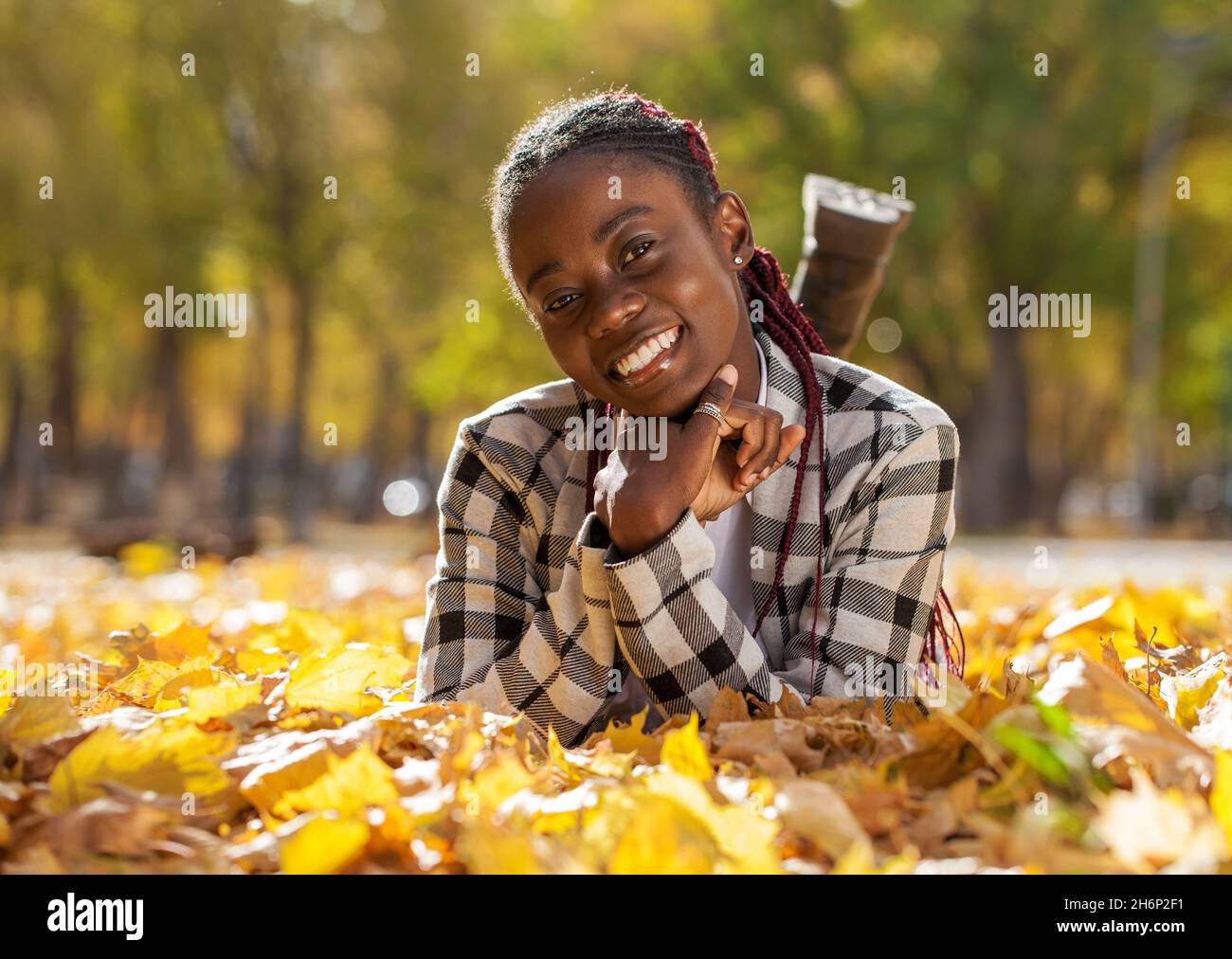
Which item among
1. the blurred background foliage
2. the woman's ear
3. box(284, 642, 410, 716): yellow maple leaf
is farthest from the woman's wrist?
the blurred background foliage

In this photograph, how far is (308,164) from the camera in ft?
58.0

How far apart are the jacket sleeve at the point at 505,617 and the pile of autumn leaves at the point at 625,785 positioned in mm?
213

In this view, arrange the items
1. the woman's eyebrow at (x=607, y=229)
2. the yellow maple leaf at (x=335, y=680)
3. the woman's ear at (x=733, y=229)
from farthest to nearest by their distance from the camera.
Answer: the woman's ear at (x=733, y=229), the woman's eyebrow at (x=607, y=229), the yellow maple leaf at (x=335, y=680)

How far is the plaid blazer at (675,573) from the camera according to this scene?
7.01 ft

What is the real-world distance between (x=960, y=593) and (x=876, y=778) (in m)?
3.78

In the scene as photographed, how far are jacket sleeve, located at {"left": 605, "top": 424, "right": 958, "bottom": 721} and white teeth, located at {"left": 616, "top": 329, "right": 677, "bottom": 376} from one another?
1.09 feet

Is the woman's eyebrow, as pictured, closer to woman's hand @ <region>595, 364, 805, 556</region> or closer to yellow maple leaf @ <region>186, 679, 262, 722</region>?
woman's hand @ <region>595, 364, 805, 556</region>

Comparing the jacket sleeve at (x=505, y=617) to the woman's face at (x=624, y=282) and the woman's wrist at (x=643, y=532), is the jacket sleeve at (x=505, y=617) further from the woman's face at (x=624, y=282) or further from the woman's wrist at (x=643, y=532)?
the woman's face at (x=624, y=282)

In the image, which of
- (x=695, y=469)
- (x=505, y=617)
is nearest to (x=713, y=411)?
(x=695, y=469)

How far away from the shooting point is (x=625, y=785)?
1.57 meters

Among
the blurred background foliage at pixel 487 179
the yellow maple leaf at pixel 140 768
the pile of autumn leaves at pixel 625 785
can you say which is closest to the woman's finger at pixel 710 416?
the pile of autumn leaves at pixel 625 785

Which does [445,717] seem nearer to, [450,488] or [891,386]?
[450,488]

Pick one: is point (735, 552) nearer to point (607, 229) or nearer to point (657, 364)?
point (657, 364)
